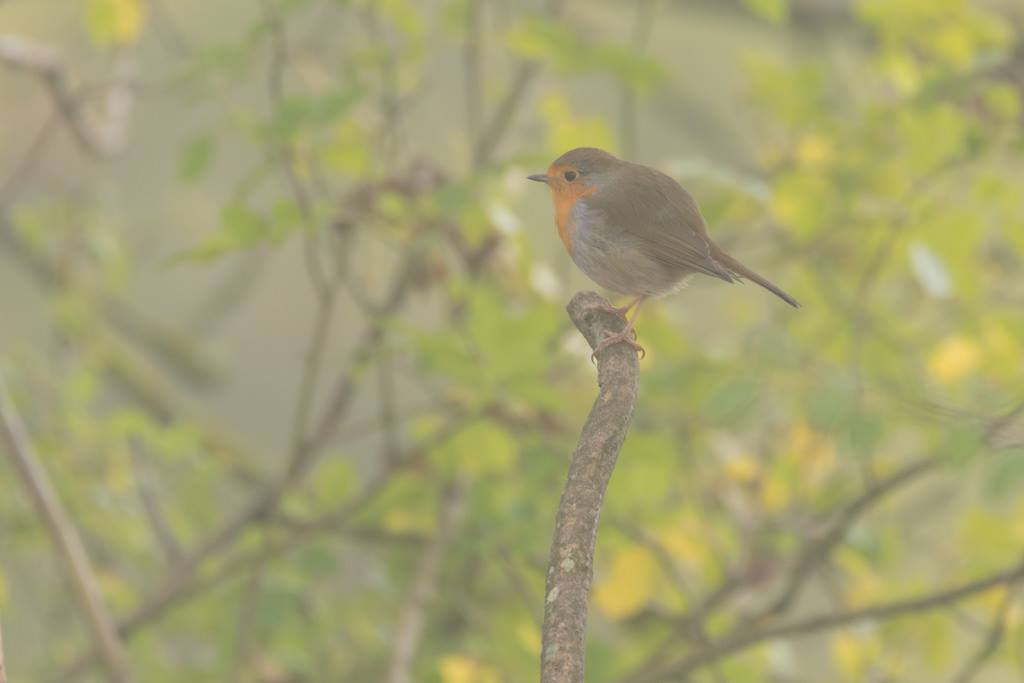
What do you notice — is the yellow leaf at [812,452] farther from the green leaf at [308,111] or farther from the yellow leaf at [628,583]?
the green leaf at [308,111]

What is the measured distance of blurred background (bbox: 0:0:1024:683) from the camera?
2.02 meters

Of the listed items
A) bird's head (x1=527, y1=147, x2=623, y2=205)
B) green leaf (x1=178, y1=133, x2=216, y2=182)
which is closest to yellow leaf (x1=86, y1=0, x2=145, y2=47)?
green leaf (x1=178, y1=133, x2=216, y2=182)

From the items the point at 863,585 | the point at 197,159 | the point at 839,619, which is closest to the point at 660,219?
the point at 839,619

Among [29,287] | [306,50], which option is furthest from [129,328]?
[306,50]

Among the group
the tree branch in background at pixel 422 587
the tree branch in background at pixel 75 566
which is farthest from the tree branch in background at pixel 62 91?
the tree branch in background at pixel 422 587

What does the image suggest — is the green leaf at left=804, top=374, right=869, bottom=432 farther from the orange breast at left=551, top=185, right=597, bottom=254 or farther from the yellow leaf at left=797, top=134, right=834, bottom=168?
the yellow leaf at left=797, top=134, right=834, bottom=168

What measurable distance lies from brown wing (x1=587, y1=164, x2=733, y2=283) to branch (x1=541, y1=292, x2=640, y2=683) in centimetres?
30

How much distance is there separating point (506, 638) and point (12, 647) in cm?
248

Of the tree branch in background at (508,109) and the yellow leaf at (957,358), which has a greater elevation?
the yellow leaf at (957,358)

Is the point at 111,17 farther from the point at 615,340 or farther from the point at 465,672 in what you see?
the point at 615,340

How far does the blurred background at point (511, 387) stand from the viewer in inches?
79.6

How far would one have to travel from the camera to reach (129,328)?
4.23m

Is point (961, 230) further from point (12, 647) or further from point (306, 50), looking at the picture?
point (12, 647)

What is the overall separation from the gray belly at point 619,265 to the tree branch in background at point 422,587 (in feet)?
3.64
